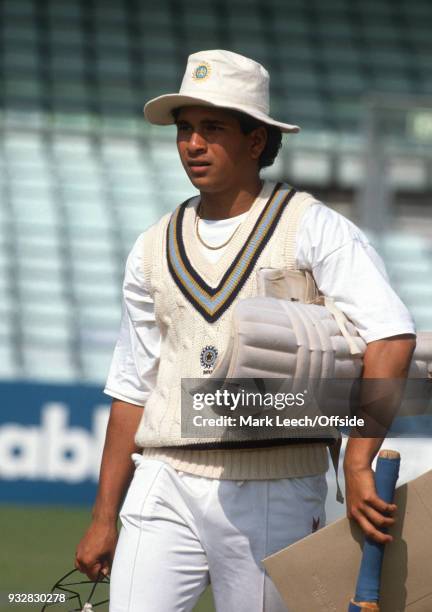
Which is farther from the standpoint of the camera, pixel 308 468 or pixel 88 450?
pixel 88 450

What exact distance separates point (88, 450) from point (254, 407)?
20.4 ft

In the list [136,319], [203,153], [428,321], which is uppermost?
[203,153]

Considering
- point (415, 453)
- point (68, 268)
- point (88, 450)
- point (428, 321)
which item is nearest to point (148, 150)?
point (68, 268)

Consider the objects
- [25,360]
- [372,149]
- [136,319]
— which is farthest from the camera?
[372,149]

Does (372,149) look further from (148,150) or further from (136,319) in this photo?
(136,319)

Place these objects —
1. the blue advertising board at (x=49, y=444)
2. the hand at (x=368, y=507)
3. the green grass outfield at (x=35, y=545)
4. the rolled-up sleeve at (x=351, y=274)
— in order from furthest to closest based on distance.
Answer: the blue advertising board at (x=49, y=444) < the green grass outfield at (x=35, y=545) < the rolled-up sleeve at (x=351, y=274) < the hand at (x=368, y=507)

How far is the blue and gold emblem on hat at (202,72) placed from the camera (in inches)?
125

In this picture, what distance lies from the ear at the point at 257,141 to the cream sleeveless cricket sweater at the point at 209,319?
0.10 metres

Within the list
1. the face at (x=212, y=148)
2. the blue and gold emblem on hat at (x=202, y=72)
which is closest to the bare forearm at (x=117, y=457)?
the face at (x=212, y=148)

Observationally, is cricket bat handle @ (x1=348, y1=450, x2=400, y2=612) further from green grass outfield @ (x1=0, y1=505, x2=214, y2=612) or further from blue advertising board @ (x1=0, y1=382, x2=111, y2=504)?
blue advertising board @ (x1=0, y1=382, x2=111, y2=504)

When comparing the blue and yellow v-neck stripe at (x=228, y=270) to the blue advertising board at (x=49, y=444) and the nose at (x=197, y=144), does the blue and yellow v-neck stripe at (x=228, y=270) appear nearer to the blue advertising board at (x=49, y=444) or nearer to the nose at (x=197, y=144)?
the nose at (x=197, y=144)

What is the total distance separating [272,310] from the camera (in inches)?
108

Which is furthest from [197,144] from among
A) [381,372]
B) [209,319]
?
[381,372]

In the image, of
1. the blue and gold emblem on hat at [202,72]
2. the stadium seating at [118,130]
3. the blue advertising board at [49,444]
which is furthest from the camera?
the stadium seating at [118,130]
